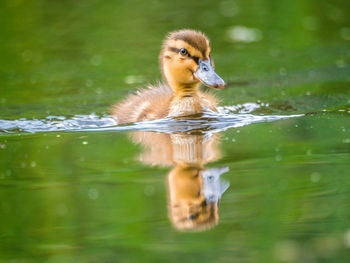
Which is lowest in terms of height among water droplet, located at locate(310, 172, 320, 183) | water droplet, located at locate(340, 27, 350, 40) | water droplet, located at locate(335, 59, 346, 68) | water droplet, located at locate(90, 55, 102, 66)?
water droplet, located at locate(310, 172, 320, 183)

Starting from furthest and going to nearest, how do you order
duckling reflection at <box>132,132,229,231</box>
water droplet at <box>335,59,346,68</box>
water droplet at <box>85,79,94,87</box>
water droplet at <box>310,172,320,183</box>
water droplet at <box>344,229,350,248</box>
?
water droplet at <box>335,59,346,68</box>
water droplet at <box>85,79,94,87</box>
water droplet at <box>310,172,320,183</box>
duckling reflection at <box>132,132,229,231</box>
water droplet at <box>344,229,350,248</box>

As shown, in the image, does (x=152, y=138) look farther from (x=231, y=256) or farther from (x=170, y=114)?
(x=231, y=256)

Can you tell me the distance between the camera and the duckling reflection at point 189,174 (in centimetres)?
338

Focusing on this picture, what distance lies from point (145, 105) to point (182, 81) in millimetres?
345

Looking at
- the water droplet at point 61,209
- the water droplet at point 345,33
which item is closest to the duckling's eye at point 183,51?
the water droplet at point 61,209

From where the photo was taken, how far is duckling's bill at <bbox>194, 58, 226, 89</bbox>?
5320 millimetres

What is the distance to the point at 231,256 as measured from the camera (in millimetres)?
2904

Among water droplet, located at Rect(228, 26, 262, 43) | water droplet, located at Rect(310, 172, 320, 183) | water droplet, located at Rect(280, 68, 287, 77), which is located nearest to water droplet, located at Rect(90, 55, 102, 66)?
water droplet, located at Rect(228, 26, 262, 43)

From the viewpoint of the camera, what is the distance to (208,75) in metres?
5.43

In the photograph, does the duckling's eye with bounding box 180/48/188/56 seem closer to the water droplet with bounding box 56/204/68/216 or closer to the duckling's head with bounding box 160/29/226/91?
the duckling's head with bounding box 160/29/226/91

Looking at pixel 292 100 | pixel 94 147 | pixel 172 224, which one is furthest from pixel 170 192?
pixel 292 100

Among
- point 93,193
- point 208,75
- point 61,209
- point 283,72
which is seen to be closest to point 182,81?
point 208,75

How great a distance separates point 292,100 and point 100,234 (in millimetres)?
3508

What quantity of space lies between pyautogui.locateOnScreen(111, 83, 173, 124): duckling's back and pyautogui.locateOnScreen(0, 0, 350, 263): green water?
362 mm
